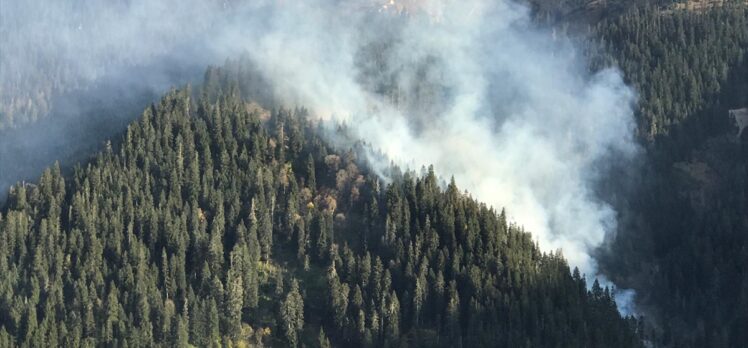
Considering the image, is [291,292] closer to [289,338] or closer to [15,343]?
[289,338]

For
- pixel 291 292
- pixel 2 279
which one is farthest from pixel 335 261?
pixel 2 279

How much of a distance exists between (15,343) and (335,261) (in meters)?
44.0

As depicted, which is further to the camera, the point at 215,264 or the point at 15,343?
the point at 215,264

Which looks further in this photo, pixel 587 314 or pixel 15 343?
pixel 587 314

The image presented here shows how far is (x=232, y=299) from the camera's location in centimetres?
18962

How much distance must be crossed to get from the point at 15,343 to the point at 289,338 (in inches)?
1337

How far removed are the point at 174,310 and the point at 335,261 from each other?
23.9 m

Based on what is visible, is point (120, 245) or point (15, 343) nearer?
point (15, 343)

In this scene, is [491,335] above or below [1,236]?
below

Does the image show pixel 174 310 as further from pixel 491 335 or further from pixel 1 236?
pixel 491 335

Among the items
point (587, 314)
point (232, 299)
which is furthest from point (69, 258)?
point (587, 314)

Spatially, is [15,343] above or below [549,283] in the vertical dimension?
below

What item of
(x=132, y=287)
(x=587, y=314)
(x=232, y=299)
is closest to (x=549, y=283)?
(x=587, y=314)

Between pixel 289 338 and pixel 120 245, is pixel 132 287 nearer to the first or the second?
pixel 120 245
